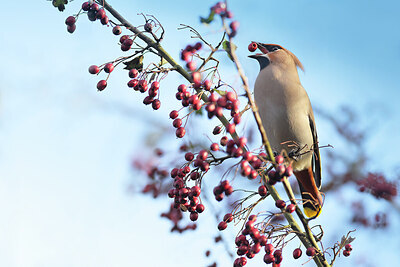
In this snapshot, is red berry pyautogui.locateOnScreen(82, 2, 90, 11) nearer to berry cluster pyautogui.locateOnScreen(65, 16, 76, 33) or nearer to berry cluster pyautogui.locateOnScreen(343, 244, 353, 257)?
berry cluster pyautogui.locateOnScreen(65, 16, 76, 33)

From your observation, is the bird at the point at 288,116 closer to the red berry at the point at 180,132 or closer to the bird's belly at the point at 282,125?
the bird's belly at the point at 282,125

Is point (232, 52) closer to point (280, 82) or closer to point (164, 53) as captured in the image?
point (164, 53)

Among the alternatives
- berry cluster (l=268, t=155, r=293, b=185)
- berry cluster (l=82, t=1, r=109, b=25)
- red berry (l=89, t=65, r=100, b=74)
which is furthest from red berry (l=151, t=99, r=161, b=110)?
berry cluster (l=268, t=155, r=293, b=185)

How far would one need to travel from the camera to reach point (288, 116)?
2623mm

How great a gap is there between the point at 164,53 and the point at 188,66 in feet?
0.33

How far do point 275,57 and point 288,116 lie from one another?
44 centimetres

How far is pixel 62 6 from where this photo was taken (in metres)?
1.98

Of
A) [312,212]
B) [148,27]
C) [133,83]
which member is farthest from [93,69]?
[312,212]

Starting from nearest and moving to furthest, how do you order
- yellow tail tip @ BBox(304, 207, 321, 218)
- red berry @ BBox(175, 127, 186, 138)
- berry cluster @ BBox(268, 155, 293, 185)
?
berry cluster @ BBox(268, 155, 293, 185) < red berry @ BBox(175, 127, 186, 138) < yellow tail tip @ BBox(304, 207, 321, 218)

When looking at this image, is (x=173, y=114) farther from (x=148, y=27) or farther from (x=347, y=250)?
(x=347, y=250)

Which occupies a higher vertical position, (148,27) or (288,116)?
(288,116)

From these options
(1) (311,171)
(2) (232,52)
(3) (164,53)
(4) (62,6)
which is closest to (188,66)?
(3) (164,53)

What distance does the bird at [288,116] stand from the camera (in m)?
2.61

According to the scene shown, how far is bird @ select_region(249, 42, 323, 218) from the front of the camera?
8.55 feet
